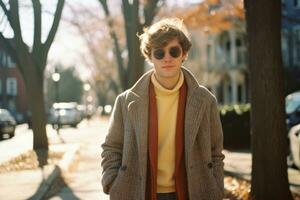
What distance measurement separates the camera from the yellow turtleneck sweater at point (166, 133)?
331cm

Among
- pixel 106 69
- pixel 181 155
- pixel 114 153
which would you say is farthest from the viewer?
pixel 106 69

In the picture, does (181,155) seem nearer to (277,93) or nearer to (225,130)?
(277,93)

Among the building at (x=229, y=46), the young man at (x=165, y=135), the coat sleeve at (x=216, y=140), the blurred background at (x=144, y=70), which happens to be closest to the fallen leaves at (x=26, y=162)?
the blurred background at (x=144, y=70)

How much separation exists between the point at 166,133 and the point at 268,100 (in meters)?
4.52

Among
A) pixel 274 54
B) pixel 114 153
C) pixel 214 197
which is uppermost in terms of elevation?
pixel 274 54

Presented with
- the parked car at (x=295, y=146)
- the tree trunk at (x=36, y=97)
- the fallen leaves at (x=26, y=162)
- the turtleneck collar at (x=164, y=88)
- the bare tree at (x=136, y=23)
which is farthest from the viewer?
the tree trunk at (x=36, y=97)

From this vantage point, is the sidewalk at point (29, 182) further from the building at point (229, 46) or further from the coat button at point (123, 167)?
the building at point (229, 46)

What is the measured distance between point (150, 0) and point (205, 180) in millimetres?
12524

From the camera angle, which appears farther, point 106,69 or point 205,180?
point 106,69

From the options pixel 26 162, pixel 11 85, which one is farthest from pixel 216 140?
pixel 11 85

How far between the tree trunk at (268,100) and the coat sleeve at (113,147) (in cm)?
437

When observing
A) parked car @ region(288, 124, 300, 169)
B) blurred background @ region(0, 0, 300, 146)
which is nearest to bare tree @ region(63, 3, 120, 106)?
blurred background @ region(0, 0, 300, 146)

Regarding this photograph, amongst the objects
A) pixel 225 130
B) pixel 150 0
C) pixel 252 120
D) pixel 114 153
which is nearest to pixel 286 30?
pixel 225 130

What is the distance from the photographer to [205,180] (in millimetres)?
3402
